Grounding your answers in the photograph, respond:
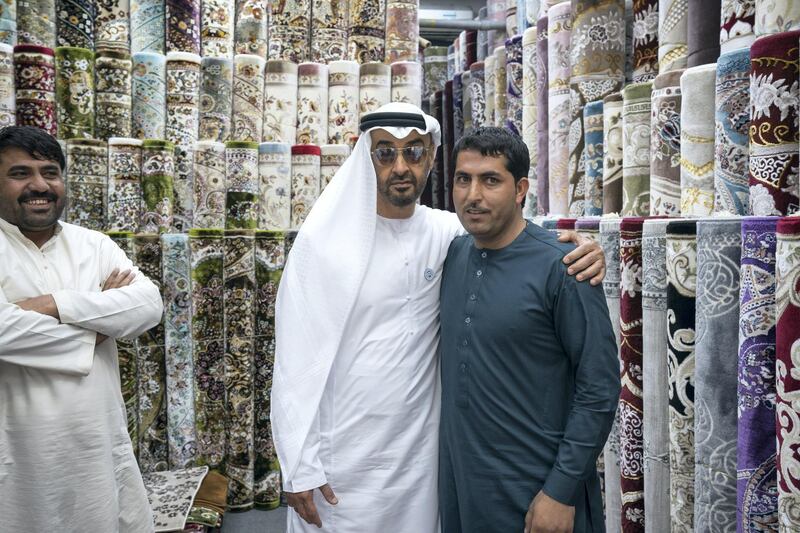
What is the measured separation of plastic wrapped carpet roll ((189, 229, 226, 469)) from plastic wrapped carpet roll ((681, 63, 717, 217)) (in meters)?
1.73

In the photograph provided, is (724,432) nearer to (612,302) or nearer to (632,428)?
(632,428)

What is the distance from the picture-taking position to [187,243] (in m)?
2.54

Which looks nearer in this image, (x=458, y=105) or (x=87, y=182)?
(x=87, y=182)

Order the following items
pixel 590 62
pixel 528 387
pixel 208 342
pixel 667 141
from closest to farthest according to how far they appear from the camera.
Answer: pixel 528 387 → pixel 667 141 → pixel 590 62 → pixel 208 342

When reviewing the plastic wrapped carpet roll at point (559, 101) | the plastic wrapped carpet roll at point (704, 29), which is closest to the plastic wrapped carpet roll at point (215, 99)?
the plastic wrapped carpet roll at point (559, 101)

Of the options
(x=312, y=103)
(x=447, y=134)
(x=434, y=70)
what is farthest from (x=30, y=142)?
(x=434, y=70)

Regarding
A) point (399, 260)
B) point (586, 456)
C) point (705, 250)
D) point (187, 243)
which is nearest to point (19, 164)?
point (187, 243)

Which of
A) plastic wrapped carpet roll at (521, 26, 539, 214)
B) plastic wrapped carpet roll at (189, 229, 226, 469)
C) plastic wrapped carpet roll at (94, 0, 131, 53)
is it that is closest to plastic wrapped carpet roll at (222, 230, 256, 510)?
plastic wrapped carpet roll at (189, 229, 226, 469)

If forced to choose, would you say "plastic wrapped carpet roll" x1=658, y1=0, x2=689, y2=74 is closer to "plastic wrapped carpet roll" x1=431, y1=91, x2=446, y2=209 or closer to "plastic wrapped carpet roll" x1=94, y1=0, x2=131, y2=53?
"plastic wrapped carpet roll" x1=431, y1=91, x2=446, y2=209

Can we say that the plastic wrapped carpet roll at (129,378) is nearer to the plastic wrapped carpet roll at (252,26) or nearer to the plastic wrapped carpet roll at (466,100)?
the plastic wrapped carpet roll at (252,26)

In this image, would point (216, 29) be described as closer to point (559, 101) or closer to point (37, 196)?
point (37, 196)

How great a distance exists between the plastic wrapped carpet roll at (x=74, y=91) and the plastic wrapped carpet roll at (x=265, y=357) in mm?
785

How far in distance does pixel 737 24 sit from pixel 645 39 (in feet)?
1.42

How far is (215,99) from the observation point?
8.68 feet
